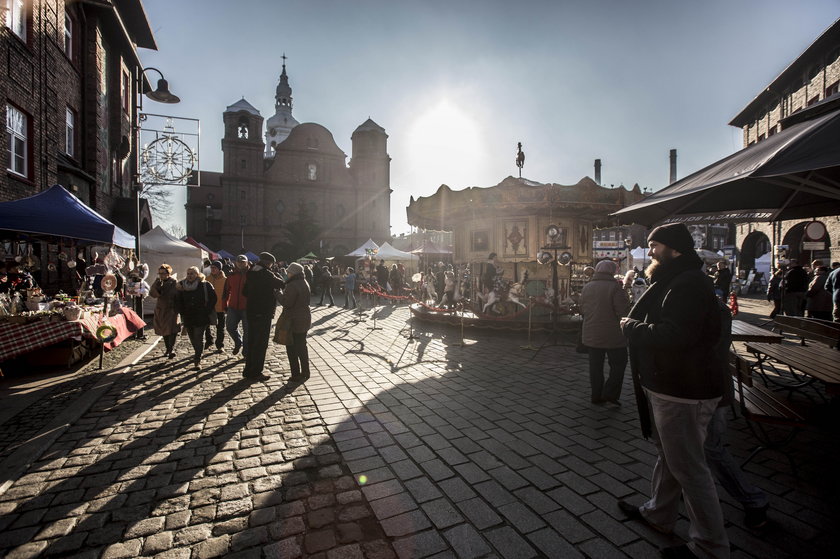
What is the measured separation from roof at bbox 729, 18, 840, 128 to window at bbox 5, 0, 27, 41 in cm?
2949

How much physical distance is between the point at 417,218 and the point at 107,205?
12081 millimetres

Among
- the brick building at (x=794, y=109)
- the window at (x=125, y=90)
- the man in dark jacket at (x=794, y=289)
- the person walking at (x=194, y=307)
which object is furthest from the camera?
the brick building at (x=794, y=109)

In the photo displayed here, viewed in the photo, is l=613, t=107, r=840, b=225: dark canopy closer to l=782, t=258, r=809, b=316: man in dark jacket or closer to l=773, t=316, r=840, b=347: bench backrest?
l=773, t=316, r=840, b=347: bench backrest

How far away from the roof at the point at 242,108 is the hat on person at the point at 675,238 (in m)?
47.6

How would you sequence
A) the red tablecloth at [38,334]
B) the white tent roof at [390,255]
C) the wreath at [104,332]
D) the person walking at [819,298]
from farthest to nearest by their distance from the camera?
the white tent roof at [390,255] → the person walking at [819,298] → the wreath at [104,332] → the red tablecloth at [38,334]

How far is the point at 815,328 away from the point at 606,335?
131 inches

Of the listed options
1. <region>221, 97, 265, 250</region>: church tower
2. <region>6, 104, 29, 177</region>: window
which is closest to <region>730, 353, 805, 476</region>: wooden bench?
<region>6, 104, 29, 177</region>: window

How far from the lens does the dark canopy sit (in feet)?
10.5

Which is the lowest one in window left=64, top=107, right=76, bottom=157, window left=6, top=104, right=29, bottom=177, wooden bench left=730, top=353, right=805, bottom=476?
wooden bench left=730, top=353, right=805, bottom=476

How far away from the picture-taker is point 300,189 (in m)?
45.7

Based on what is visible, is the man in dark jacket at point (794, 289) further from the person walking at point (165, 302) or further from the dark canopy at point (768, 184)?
the person walking at point (165, 302)

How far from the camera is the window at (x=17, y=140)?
9.96 metres

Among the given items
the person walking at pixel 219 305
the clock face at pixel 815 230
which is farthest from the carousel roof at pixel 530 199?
the person walking at pixel 219 305

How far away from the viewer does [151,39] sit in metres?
19.3
